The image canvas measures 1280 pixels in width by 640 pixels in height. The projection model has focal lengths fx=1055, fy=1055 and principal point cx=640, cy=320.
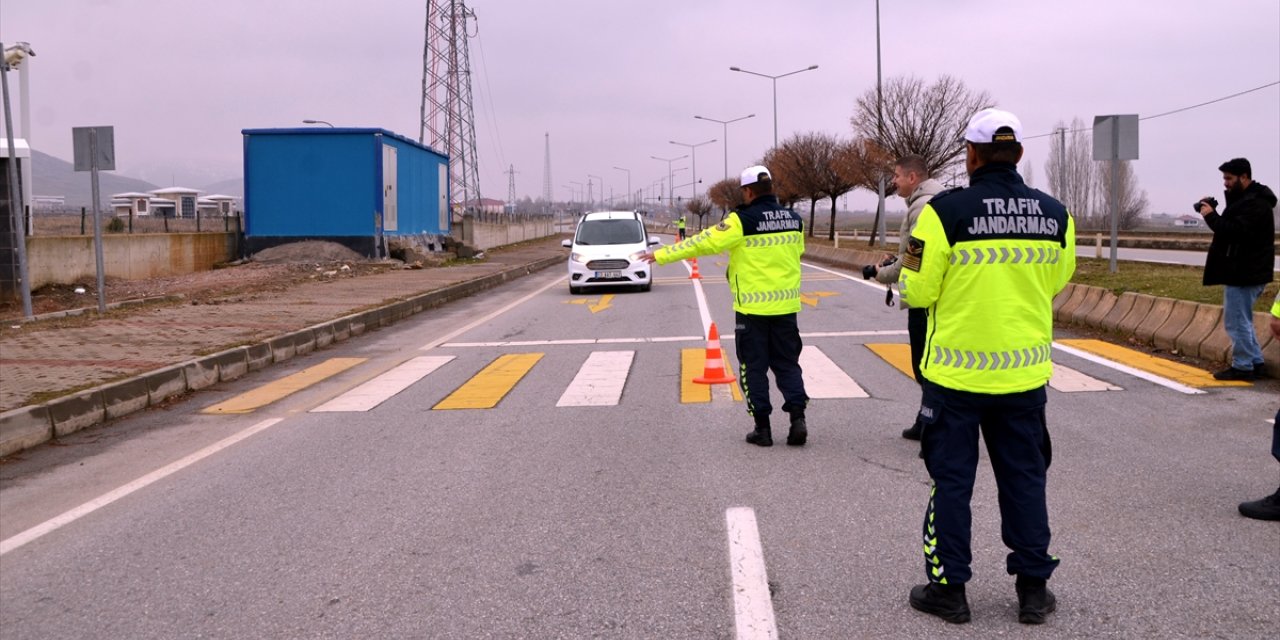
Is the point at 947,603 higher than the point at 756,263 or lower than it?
lower

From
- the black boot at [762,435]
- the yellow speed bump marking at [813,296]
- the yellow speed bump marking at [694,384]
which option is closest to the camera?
the black boot at [762,435]

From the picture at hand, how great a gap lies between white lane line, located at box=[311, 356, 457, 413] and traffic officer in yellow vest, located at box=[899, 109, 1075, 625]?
6.04 metres

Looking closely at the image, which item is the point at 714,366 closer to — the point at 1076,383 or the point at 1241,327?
the point at 1076,383

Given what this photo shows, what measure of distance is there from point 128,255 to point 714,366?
1756 centimetres

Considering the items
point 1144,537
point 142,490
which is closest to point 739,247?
point 1144,537

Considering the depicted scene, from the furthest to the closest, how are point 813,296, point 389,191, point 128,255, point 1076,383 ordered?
point 389,191 → point 128,255 → point 813,296 → point 1076,383

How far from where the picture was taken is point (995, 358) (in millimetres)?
3996

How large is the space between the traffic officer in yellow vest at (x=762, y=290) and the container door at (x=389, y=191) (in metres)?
25.7

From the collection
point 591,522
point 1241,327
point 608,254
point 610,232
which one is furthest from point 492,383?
point 610,232

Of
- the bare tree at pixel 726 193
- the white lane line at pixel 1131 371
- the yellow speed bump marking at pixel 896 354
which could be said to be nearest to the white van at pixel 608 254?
the yellow speed bump marking at pixel 896 354

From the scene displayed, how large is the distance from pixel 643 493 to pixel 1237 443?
4.11 metres

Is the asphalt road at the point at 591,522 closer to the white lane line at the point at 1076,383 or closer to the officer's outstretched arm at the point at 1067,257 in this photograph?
the white lane line at the point at 1076,383

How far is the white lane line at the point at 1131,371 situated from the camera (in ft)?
29.9

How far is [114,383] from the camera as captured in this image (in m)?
9.23
